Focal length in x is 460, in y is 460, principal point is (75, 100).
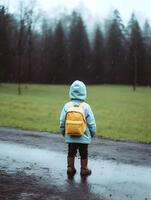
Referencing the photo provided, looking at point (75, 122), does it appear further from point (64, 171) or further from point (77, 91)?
point (64, 171)

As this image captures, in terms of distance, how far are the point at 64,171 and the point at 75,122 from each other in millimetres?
1067

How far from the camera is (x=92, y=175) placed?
8211mm

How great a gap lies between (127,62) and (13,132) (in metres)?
76.0

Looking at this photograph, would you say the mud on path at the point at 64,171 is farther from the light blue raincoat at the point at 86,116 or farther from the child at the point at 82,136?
the light blue raincoat at the point at 86,116

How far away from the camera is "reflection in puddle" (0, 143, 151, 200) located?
7.14 metres

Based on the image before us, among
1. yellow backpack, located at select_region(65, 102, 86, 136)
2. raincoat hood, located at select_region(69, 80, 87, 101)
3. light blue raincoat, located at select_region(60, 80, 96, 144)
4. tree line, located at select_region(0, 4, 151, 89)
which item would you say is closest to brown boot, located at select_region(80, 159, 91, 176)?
light blue raincoat, located at select_region(60, 80, 96, 144)

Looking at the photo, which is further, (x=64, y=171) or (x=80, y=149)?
(x=64, y=171)

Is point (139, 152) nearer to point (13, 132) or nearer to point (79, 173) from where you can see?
point (79, 173)

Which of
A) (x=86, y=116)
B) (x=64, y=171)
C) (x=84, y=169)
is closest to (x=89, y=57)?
(x=64, y=171)

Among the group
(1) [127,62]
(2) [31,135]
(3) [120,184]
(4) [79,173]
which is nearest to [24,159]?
(4) [79,173]

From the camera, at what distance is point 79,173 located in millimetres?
8352

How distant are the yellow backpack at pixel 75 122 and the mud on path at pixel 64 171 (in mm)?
800

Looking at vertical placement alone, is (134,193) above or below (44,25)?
below

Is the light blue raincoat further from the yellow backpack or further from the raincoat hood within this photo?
the yellow backpack
